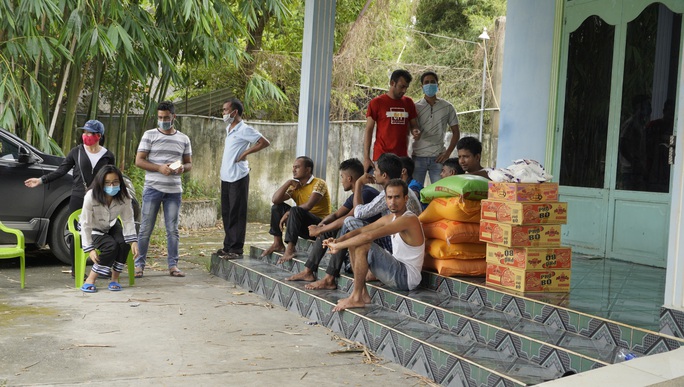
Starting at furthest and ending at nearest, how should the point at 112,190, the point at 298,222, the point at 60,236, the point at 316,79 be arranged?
the point at 316,79
the point at 60,236
the point at 298,222
the point at 112,190

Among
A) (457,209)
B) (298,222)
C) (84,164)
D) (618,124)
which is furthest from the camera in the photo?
(84,164)

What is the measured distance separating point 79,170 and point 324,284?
9.04 ft

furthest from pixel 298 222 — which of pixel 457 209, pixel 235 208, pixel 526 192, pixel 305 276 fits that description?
pixel 526 192

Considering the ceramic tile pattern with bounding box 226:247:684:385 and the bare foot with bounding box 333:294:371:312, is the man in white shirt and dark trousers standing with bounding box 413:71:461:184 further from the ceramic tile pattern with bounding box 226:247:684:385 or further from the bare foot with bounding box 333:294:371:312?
the bare foot with bounding box 333:294:371:312

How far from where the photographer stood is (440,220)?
618 centimetres

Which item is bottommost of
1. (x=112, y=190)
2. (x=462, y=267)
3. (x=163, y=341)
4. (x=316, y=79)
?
(x=163, y=341)

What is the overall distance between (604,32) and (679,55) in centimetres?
92

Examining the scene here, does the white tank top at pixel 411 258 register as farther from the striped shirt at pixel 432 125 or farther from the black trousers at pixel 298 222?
the striped shirt at pixel 432 125

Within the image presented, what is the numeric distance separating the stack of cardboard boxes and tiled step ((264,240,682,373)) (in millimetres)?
202

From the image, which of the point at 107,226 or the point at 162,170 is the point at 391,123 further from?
the point at 107,226

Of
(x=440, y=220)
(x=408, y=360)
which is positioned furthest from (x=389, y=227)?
(x=408, y=360)

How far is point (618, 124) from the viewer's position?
7.16 metres

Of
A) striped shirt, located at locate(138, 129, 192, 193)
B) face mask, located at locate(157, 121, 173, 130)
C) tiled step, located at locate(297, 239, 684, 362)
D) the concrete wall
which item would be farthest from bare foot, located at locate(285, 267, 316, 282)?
the concrete wall

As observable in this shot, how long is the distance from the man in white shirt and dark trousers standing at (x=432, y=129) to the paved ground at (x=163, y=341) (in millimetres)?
2178
